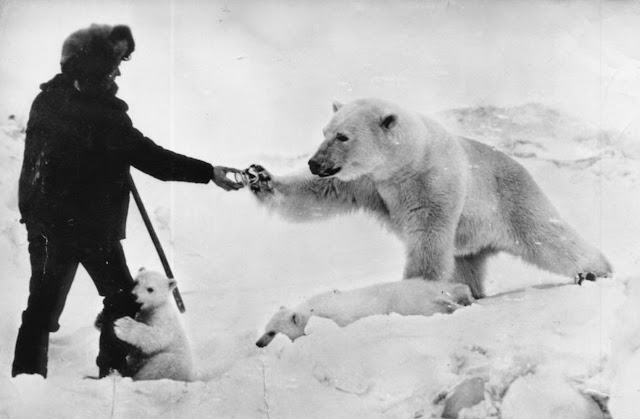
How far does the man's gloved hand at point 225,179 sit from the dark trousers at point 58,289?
0.67 metres

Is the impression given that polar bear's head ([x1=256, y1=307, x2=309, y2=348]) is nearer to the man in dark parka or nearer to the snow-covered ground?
the snow-covered ground

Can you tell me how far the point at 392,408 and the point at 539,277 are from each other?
1149 mm

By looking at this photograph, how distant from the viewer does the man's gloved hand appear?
386cm

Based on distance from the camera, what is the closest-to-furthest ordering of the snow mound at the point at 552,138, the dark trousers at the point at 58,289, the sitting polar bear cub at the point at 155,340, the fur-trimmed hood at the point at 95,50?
1. the sitting polar bear cub at the point at 155,340
2. the dark trousers at the point at 58,289
3. the fur-trimmed hood at the point at 95,50
4. the snow mound at the point at 552,138

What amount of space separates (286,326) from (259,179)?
0.83 meters

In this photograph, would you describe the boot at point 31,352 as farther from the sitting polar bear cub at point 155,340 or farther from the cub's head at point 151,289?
the cub's head at point 151,289

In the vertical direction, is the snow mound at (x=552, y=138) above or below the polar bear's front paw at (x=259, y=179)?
above

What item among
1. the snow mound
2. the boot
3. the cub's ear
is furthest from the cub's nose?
the boot

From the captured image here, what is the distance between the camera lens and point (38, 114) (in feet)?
12.5

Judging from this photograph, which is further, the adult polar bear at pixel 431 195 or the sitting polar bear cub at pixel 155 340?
the adult polar bear at pixel 431 195

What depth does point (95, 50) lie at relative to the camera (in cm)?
386

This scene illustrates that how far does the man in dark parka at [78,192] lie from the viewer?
3.74 metres

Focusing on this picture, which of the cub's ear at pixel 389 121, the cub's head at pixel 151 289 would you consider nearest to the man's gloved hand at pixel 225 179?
the cub's head at pixel 151 289

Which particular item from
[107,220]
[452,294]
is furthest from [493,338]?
[107,220]
